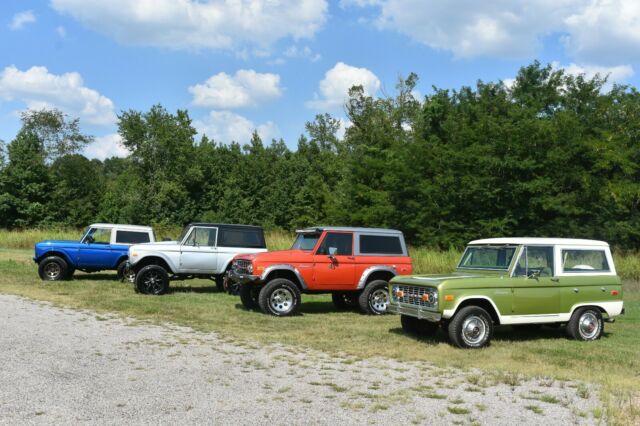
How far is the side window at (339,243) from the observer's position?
1376 cm

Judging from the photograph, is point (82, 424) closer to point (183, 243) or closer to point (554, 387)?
point (554, 387)

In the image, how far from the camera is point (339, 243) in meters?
14.0

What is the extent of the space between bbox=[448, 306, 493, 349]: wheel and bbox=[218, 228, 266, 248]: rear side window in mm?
Result: 9182

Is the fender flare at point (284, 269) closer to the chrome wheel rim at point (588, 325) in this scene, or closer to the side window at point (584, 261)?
the side window at point (584, 261)

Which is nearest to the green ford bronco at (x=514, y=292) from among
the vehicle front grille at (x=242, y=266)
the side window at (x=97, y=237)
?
the vehicle front grille at (x=242, y=266)

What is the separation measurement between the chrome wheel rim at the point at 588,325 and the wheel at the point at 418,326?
8.58 feet

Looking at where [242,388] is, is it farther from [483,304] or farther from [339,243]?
[339,243]

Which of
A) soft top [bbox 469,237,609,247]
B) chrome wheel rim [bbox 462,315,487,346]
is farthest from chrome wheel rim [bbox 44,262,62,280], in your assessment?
chrome wheel rim [bbox 462,315,487,346]

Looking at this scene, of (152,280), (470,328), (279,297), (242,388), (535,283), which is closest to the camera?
(242,388)

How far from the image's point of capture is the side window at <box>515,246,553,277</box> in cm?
1042

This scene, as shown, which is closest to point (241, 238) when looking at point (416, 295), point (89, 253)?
point (89, 253)

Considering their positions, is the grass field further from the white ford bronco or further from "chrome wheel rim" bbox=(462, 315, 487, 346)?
the white ford bronco

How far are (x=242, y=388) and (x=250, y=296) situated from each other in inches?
289

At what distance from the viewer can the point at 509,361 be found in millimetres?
8766
